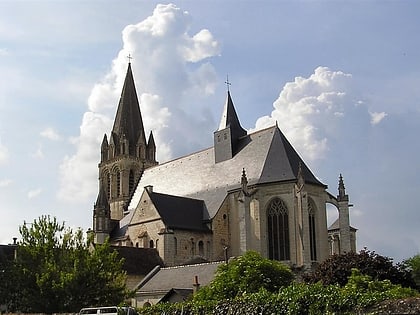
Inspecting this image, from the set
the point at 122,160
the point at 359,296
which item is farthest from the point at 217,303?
the point at 122,160

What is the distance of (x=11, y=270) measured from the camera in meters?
31.3

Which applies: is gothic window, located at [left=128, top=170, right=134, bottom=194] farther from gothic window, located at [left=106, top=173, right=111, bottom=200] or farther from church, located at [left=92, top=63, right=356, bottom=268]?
church, located at [left=92, top=63, right=356, bottom=268]

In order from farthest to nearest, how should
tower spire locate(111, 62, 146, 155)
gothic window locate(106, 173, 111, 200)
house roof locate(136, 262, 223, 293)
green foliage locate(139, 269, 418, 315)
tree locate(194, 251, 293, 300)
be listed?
1. tower spire locate(111, 62, 146, 155)
2. gothic window locate(106, 173, 111, 200)
3. house roof locate(136, 262, 223, 293)
4. tree locate(194, 251, 293, 300)
5. green foliage locate(139, 269, 418, 315)

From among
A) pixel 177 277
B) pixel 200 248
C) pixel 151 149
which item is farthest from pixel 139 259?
pixel 151 149

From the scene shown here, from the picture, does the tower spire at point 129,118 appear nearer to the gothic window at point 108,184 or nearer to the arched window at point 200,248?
the gothic window at point 108,184

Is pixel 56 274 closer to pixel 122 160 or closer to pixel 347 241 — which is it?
pixel 347 241

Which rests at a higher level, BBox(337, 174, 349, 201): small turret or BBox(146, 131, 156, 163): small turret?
BBox(146, 131, 156, 163): small turret

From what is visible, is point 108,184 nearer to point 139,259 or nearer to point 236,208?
point 139,259

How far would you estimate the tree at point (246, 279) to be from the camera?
2828cm

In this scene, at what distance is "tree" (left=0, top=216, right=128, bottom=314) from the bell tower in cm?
3805

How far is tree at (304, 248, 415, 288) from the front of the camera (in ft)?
96.5

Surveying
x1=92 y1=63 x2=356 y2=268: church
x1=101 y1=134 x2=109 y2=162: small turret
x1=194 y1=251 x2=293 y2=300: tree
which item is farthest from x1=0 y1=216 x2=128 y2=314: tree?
x1=101 y1=134 x2=109 y2=162: small turret

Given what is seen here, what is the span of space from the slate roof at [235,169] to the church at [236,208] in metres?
0.08

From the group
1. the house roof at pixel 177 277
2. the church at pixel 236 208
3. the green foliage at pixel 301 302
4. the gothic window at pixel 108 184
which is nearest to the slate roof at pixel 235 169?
the church at pixel 236 208
